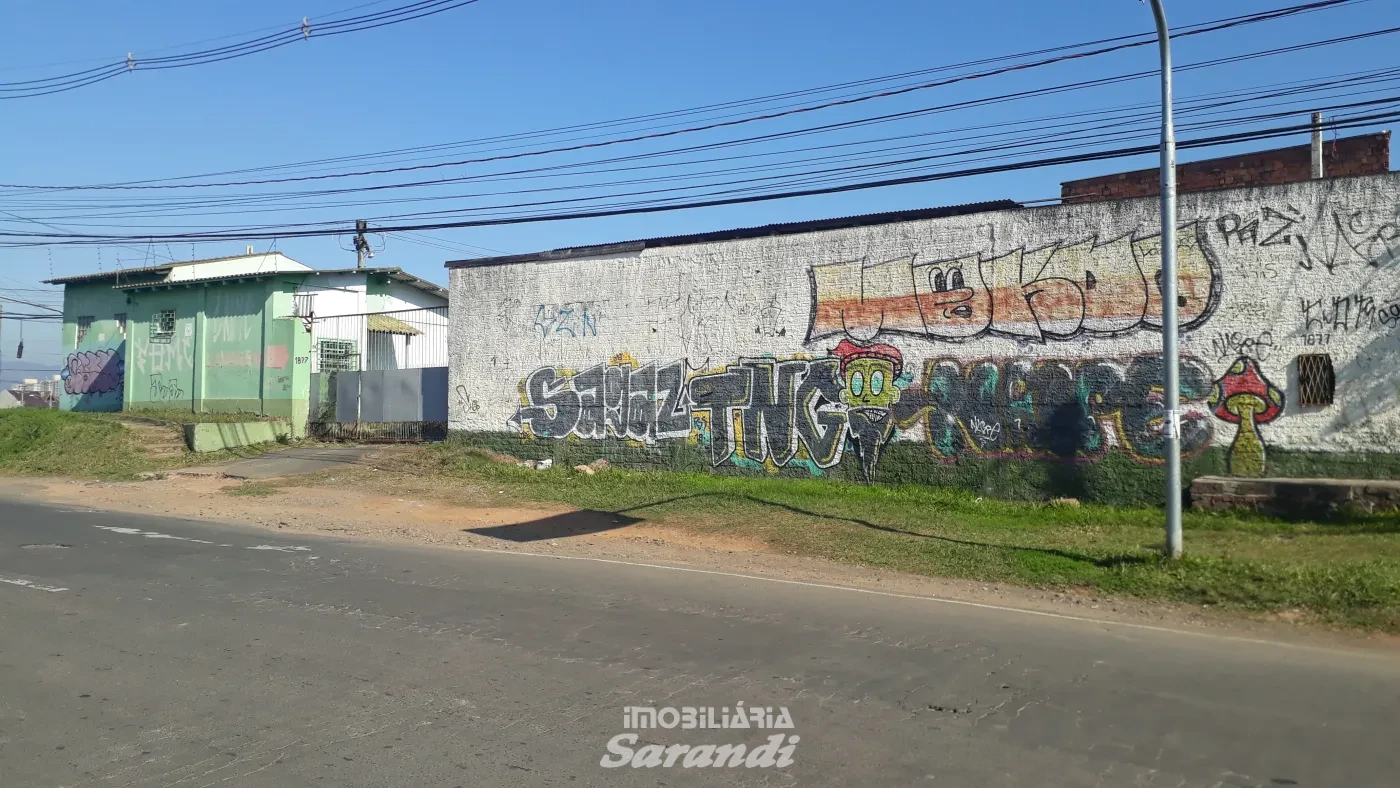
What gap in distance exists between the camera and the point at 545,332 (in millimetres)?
19672

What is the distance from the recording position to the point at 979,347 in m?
15.1

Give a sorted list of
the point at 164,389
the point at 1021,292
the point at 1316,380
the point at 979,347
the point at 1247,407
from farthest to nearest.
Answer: the point at 164,389 → the point at 979,347 → the point at 1021,292 → the point at 1247,407 → the point at 1316,380

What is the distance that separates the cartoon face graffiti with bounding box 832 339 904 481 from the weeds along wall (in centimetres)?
4

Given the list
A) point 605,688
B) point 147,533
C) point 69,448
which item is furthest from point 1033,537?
point 69,448

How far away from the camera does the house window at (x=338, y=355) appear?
85.8 ft

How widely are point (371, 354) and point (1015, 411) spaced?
57.5ft

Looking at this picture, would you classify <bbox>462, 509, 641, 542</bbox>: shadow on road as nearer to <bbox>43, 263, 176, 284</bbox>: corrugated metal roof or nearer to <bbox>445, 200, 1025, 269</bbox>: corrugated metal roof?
<bbox>445, 200, 1025, 269</bbox>: corrugated metal roof

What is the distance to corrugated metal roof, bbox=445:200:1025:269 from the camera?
1538 cm

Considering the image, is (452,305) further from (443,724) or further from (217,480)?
(443,724)

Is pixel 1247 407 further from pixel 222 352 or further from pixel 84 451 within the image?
pixel 222 352

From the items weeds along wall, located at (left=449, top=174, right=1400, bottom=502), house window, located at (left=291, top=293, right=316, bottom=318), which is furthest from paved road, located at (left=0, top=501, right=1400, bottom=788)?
house window, located at (left=291, top=293, right=316, bottom=318)

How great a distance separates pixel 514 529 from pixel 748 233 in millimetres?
6824

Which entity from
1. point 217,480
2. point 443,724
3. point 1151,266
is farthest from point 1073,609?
point 217,480

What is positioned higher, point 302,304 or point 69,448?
point 302,304
